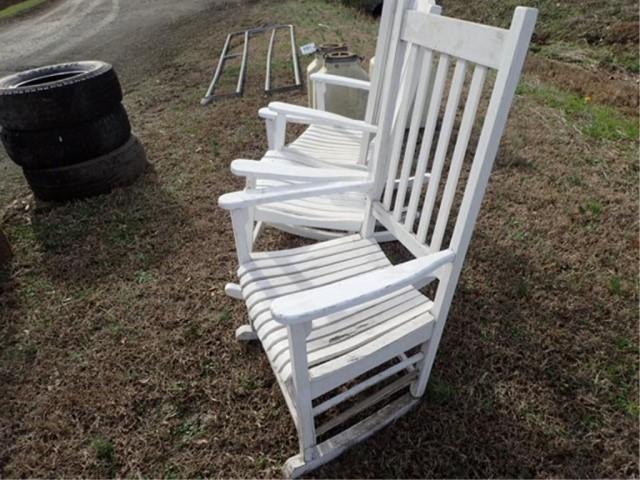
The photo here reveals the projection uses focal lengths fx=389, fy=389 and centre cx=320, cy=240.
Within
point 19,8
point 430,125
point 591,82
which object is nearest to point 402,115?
point 430,125

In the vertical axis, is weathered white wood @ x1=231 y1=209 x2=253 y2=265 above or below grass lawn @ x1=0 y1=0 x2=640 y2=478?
above

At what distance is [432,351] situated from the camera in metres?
1.38

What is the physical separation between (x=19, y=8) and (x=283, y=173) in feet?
46.7

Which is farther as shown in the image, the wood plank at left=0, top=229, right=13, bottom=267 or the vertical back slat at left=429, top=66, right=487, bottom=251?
the wood plank at left=0, top=229, right=13, bottom=267

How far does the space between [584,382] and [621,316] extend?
49cm

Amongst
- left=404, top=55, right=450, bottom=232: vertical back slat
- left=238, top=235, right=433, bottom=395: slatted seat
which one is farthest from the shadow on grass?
left=404, top=55, right=450, bottom=232: vertical back slat

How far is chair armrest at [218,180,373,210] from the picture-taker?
1345mm

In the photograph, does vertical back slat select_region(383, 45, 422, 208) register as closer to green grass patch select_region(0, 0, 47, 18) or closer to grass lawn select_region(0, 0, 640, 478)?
grass lawn select_region(0, 0, 640, 478)

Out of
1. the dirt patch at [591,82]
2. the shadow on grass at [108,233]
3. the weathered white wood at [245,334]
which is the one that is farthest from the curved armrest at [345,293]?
the dirt patch at [591,82]

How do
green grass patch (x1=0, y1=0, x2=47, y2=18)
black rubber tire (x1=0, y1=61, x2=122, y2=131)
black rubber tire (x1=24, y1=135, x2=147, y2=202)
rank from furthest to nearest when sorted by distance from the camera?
green grass patch (x1=0, y1=0, x2=47, y2=18), black rubber tire (x1=24, y1=135, x2=147, y2=202), black rubber tire (x1=0, y1=61, x2=122, y2=131)

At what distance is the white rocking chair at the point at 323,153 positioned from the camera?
5.93 feet

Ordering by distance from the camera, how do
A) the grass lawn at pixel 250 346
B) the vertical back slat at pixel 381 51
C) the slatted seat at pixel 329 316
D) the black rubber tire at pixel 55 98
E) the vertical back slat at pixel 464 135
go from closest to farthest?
the vertical back slat at pixel 464 135
the slatted seat at pixel 329 316
the grass lawn at pixel 250 346
the vertical back slat at pixel 381 51
the black rubber tire at pixel 55 98

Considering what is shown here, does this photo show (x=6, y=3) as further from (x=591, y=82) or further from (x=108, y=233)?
(x=591, y=82)

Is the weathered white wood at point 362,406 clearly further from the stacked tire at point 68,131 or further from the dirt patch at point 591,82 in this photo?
the dirt patch at point 591,82
